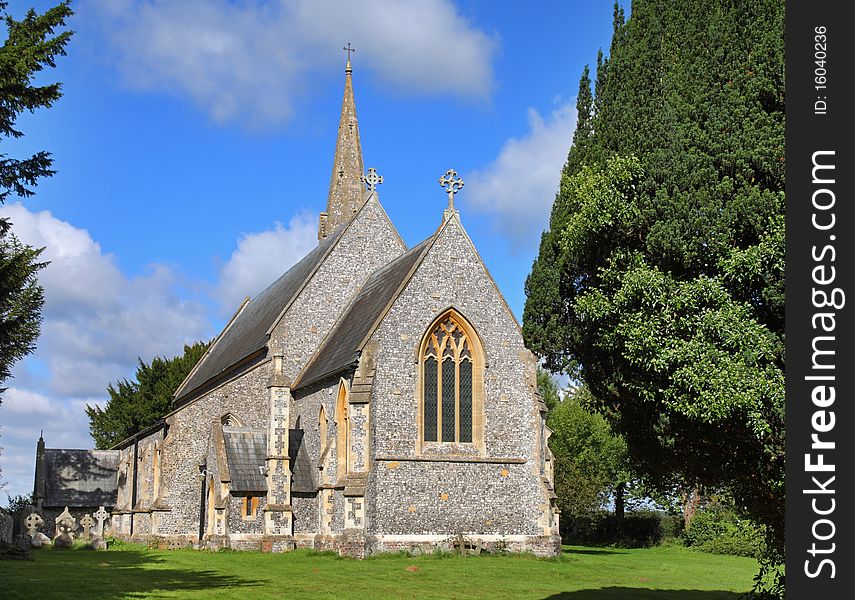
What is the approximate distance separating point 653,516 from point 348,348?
2521 cm

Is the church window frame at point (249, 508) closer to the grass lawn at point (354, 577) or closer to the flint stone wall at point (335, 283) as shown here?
the grass lawn at point (354, 577)

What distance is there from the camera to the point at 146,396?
2562 inches

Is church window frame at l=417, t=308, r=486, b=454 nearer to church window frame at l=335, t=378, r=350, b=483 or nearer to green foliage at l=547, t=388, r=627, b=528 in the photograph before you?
church window frame at l=335, t=378, r=350, b=483

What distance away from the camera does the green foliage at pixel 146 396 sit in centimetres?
6344

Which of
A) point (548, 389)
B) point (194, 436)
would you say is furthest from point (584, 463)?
point (194, 436)

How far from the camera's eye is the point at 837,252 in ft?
26.9

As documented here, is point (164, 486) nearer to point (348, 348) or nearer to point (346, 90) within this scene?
point (348, 348)

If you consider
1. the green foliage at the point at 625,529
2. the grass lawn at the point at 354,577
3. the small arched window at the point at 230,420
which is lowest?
the green foliage at the point at 625,529

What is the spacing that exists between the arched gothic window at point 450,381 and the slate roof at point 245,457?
7.11 meters

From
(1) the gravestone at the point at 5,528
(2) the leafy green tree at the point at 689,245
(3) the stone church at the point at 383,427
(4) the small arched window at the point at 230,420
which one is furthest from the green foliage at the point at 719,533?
(1) the gravestone at the point at 5,528

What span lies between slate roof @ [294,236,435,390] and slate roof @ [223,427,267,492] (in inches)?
99.5

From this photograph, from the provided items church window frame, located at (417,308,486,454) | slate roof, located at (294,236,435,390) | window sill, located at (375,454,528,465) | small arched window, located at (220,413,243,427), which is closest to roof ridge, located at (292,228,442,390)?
slate roof, located at (294,236,435,390)

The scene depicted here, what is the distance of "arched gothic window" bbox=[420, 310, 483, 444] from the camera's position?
28297 millimetres

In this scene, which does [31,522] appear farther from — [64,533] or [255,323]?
[255,323]
